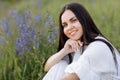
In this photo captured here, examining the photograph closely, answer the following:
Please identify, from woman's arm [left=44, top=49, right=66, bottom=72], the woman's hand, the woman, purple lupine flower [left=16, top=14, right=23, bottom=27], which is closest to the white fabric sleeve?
the woman

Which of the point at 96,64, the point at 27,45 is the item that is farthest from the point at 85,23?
the point at 27,45

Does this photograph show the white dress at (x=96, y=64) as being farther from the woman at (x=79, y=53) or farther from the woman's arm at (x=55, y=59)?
the woman's arm at (x=55, y=59)

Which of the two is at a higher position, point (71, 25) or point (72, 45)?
point (71, 25)

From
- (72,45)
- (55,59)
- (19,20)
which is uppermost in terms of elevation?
(19,20)

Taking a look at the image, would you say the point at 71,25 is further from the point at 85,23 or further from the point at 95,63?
the point at 95,63

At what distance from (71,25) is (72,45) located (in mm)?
203

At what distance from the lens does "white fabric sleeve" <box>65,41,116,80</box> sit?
3.49m

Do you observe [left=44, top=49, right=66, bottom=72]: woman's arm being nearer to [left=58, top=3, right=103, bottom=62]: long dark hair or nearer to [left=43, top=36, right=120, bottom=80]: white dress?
[left=58, top=3, right=103, bottom=62]: long dark hair

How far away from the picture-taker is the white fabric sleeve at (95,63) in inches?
137

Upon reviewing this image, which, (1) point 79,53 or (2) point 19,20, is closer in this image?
(1) point 79,53

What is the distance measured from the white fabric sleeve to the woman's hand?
0.26 meters

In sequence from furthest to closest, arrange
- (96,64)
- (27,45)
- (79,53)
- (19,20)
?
1. (19,20)
2. (27,45)
3. (79,53)
4. (96,64)

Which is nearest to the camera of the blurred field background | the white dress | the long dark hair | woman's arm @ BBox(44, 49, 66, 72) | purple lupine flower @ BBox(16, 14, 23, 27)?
the white dress

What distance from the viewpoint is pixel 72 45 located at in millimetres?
3838
